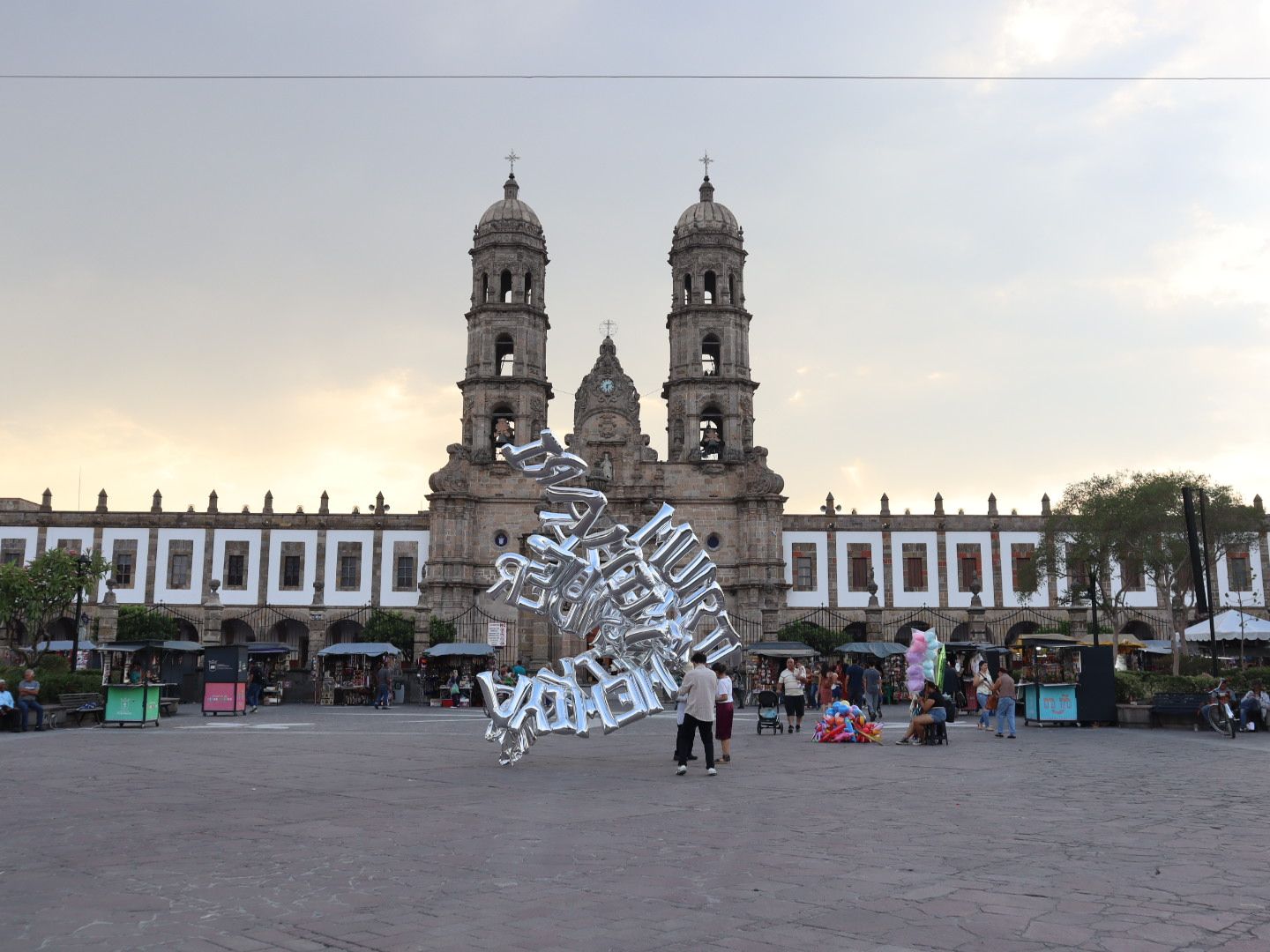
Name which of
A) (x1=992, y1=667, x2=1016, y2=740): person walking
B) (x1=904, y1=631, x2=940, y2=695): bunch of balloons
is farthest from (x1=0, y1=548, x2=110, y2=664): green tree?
(x1=992, y1=667, x2=1016, y2=740): person walking

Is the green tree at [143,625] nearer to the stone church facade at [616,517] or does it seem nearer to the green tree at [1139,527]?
the stone church facade at [616,517]

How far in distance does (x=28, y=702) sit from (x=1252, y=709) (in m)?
23.3

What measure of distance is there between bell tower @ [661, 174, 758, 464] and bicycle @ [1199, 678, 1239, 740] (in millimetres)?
33089

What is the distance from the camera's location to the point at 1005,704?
19.9 meters

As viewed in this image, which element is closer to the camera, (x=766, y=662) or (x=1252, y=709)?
(x=1252, y=709)

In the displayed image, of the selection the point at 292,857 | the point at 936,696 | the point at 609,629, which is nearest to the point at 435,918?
the point at 292,857

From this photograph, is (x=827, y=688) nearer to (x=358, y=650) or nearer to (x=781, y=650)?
(x=781, y=650)

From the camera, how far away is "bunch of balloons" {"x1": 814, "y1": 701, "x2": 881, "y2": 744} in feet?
63.6

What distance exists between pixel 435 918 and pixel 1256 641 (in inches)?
1959

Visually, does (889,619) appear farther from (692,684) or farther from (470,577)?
(692,684)

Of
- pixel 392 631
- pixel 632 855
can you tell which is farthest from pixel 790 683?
pixel 392 631

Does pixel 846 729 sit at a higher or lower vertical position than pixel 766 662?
lower

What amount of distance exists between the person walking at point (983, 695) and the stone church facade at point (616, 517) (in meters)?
25.4

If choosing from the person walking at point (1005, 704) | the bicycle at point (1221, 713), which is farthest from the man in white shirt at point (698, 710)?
the bicycle at point (1221, 713)
